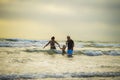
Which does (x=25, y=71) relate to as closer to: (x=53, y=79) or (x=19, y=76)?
(x=19, y=76)

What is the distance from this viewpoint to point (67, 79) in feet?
40.0

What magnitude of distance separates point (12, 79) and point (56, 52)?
1322 centimetres

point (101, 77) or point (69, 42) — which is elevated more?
point (69, 42)

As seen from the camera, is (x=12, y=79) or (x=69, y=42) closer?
(x=12, y=79)

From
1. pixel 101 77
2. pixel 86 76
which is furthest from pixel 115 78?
pixel 86 76

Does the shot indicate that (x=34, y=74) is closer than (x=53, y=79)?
No

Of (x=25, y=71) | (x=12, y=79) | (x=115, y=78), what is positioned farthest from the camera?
(x=25, y=71)

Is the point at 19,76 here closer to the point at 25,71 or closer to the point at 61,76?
the point at 25,71

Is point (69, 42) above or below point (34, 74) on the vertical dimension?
above

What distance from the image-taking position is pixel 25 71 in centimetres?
1374

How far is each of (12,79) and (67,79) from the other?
280 centimetres

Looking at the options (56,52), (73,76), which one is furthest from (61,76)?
(56,52)

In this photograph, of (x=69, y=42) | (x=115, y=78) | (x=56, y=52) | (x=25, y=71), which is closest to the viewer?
(x=115, y=78)

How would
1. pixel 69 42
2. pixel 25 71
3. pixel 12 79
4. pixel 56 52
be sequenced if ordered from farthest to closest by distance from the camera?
pixel 56 52
pixel 69 42
pixel 25 71
pixel 12 79
